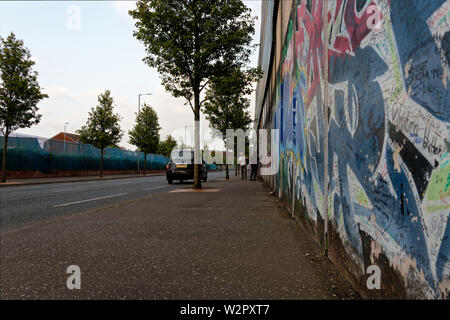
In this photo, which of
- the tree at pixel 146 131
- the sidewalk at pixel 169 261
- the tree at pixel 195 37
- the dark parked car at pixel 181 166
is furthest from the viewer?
the tree at pixel 146 131

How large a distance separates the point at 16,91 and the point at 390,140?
69.8 ft

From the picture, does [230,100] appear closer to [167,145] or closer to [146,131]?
[146,131]

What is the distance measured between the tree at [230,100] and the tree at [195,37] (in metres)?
0.60

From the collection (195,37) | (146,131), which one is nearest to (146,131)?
(146,131)

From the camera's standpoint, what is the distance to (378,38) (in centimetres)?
169

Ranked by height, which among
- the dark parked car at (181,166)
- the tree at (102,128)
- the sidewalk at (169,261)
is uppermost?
the tree at (102,128)

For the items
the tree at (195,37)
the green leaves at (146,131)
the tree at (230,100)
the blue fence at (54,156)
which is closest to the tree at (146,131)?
the green leaves at (146,131)

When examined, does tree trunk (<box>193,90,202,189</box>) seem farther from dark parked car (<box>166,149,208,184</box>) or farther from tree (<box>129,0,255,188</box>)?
dark parked car (<box>166,149,208,184</box>)

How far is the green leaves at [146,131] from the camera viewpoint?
37188 millimetres

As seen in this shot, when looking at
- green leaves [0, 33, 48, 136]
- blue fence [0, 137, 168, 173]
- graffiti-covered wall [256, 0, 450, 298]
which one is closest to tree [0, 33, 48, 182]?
green leaves [0, 33, 48, 136]

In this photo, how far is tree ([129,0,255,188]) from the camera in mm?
11703

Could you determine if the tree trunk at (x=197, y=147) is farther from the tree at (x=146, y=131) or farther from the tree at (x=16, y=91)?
the tree at (x=146, y=131)

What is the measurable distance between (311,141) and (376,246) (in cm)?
197
